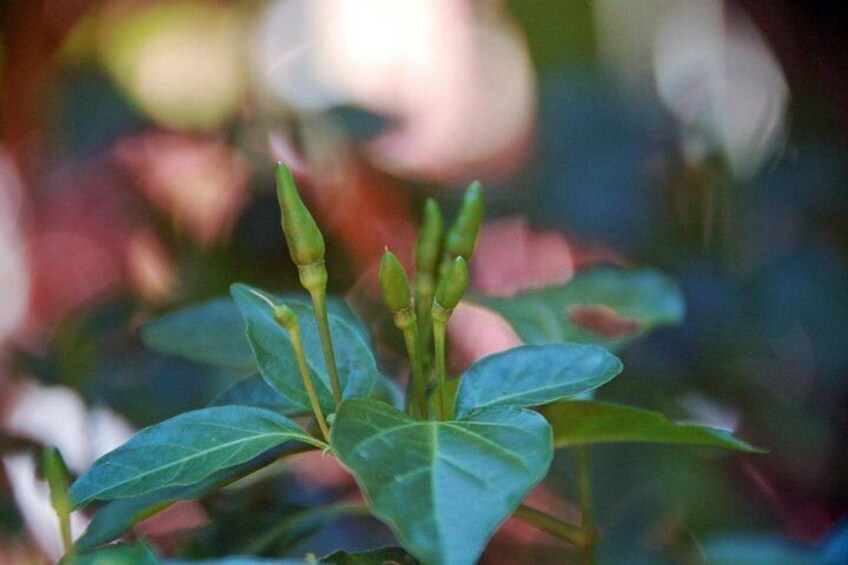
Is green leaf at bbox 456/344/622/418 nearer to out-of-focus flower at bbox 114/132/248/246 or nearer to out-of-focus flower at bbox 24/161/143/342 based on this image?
out-of-focus flower at bbox 114/132/248/246

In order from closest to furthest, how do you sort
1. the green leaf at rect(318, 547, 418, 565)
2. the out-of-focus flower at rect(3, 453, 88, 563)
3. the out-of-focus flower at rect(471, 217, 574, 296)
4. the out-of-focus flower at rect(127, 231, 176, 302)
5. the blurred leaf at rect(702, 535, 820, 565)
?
1. the green leaf at rect(318, 547, 418, 565)
2. the blurred leaf at rect(702, 535, 820, 565)
3. the out-of-focus flower at rect(3, 453, 88, 563)
4. the out-of-focus flower at rect(127, 231, 176, 302)
5. the out-of-focus flower at rect(471, 217, 574, 296)

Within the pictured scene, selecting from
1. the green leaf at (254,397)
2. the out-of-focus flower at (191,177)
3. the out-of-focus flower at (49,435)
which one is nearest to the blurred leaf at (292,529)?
the green leaf at (254,397)

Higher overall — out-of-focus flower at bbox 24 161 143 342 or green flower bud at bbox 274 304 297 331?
green flower bud at bbox 274 304 297 331

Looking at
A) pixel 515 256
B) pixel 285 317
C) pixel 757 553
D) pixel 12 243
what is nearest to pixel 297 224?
pixel 285 317

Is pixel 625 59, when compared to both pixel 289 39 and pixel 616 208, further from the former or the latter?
pixel 289 39

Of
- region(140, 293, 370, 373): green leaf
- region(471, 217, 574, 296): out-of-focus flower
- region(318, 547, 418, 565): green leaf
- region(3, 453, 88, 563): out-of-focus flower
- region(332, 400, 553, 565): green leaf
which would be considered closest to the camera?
region(332, 400, 553, 565): green leaf

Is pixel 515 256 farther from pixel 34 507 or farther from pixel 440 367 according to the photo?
pixel 440 367

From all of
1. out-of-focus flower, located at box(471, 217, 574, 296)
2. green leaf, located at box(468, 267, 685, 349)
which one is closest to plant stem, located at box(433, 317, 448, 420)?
green leaf, located at box(468, 267, 685, 349)
